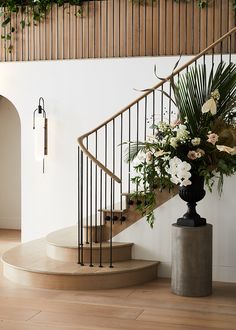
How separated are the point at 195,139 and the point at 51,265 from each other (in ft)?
6.49

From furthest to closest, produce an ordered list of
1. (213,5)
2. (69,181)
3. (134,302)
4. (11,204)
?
(11,204), (69,181), (213,5), (134,302)

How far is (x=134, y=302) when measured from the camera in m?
6.01

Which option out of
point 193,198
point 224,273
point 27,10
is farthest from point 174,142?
point 27,10

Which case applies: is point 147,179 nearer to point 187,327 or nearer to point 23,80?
point 187,327

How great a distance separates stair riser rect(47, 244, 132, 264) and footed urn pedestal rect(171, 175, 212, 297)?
79 centimetres

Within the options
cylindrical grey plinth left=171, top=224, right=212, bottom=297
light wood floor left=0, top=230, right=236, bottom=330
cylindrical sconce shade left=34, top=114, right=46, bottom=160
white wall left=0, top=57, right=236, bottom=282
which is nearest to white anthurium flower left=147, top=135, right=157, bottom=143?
cylindrical grey plinth left=171, top=224, right=212, bottom=297

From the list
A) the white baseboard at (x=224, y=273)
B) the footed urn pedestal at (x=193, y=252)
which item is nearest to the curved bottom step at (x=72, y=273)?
the footed urn pedestal at (x=193, y=252)

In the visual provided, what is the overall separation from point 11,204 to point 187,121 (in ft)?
16.4

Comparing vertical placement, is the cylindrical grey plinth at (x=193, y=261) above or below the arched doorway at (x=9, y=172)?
below

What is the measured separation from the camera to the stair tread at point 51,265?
6484 mm

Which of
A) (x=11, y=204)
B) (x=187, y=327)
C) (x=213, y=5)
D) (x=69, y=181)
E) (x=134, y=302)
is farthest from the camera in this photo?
(x=11, y=204)

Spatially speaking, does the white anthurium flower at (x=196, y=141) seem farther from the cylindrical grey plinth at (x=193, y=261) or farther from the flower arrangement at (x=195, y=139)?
the cylindrical grey plinth at (x=193, y=261)

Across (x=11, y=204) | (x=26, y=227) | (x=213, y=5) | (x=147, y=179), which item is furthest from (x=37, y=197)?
(x=213, y=5)

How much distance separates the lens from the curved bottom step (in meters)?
6.43
